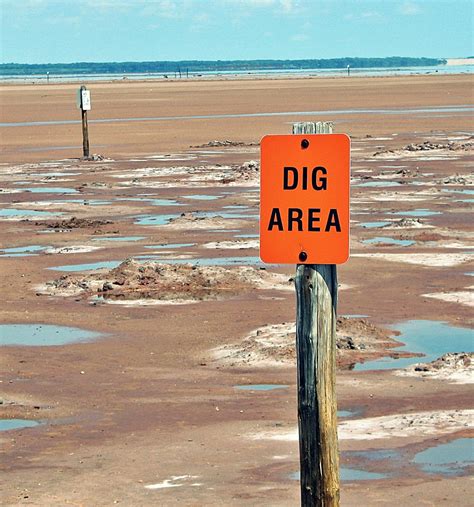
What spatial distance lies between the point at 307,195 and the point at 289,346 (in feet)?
23.7

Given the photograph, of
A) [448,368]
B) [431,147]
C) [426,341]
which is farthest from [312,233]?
[431,147]

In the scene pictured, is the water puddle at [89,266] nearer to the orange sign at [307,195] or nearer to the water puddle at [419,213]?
the water puddle at [419,213]

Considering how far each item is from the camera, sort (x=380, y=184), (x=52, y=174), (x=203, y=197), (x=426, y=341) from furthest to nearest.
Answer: (x=52, y=174), (x=380, y=184), (x=203, y=197), (x=426, y=341)

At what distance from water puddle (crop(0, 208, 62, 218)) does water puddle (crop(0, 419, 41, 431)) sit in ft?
49.4

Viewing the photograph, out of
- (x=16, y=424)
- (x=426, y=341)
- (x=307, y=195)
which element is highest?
(x=307, y=195)

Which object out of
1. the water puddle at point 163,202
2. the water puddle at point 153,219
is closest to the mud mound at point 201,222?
the water puddle at point 153,219

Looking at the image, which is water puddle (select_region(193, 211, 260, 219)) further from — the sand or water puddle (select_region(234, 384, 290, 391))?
water puddle (select_region(234, 384, 290, 391))

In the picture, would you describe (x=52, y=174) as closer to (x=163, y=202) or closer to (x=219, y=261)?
(x=163, y=202)

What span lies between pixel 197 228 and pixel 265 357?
33.3ft

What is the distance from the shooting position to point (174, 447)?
10297 millimetres

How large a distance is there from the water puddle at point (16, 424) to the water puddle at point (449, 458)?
10.7 ft

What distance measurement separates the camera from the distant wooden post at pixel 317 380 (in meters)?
6.68

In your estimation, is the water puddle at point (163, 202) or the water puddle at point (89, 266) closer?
the water puddle at point (89, 266)

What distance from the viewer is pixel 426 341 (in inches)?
554
